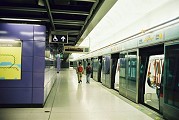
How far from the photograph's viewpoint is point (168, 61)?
5223 millimetres

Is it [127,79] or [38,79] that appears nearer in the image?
[38,79]

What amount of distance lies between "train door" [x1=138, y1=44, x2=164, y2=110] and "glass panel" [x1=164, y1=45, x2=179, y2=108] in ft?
3.15

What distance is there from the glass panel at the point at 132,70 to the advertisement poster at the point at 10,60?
12.9 ft

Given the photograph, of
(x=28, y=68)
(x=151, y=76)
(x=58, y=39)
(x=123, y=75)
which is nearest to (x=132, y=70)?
(x=123, y=75)

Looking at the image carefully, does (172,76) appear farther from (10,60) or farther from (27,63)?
(10,60)

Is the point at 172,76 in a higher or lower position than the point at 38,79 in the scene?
higher

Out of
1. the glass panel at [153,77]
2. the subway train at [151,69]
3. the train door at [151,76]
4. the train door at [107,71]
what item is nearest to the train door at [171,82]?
the subway train at [151,69]

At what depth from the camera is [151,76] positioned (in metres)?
9.12

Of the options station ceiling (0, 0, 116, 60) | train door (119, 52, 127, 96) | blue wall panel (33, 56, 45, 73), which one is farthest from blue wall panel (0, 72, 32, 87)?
train door (119, 52, 127, 96)

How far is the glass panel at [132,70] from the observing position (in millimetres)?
7526

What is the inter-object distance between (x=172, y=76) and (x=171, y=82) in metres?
0.15

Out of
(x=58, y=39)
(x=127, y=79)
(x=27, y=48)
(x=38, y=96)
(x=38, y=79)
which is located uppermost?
(x=58, y=39)

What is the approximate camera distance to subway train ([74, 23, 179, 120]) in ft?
16.2

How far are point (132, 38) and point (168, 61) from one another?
2850mm
